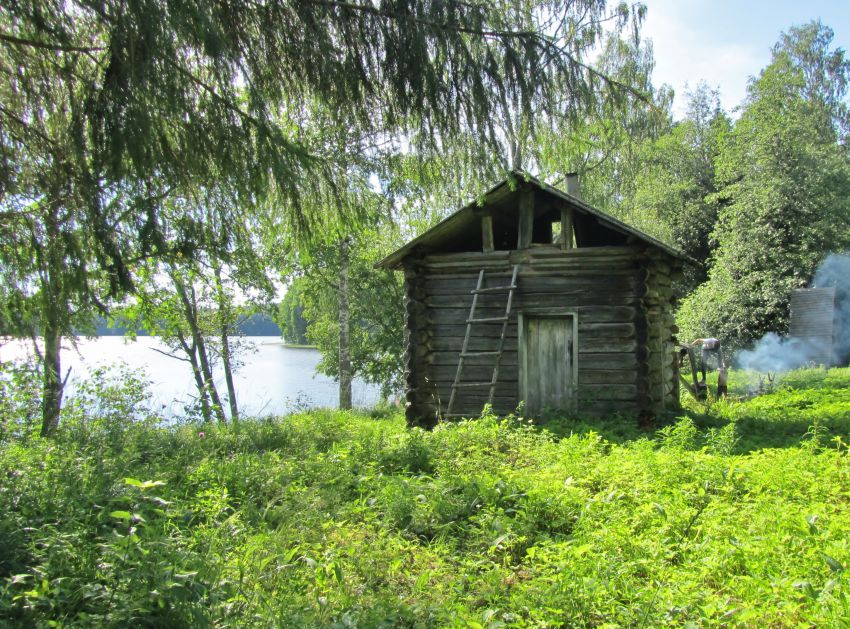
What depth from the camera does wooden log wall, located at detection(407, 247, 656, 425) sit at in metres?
10.2

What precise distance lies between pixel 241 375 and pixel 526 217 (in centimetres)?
1306

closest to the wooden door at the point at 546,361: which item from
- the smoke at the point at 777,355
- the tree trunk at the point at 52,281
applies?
the tree trunk at the point at 52,281

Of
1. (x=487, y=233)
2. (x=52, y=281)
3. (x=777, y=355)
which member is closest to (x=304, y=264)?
(x=52, y=281)

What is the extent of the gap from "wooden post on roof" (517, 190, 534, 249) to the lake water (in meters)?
5.20

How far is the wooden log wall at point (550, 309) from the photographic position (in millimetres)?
10250

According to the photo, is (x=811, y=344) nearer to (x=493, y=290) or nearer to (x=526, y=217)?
(x=526, y=217)

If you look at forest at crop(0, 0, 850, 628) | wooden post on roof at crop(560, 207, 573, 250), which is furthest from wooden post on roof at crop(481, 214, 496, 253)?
forest at crop(0, 0, 850, 628)

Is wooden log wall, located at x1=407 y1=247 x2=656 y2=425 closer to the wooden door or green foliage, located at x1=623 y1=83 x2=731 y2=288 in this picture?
the wooden door

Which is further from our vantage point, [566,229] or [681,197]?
[681,197]

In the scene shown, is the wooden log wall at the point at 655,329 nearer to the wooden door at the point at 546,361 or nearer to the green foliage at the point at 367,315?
the wooden door at the point at 546,361

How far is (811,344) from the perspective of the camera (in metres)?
21.5

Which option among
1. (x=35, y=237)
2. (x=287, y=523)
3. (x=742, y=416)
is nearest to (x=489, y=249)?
(x=742, y=416)

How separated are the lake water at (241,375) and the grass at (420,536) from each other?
42.9 inches

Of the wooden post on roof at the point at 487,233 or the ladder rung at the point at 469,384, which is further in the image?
the wooden post on roof at the point at 487,233
